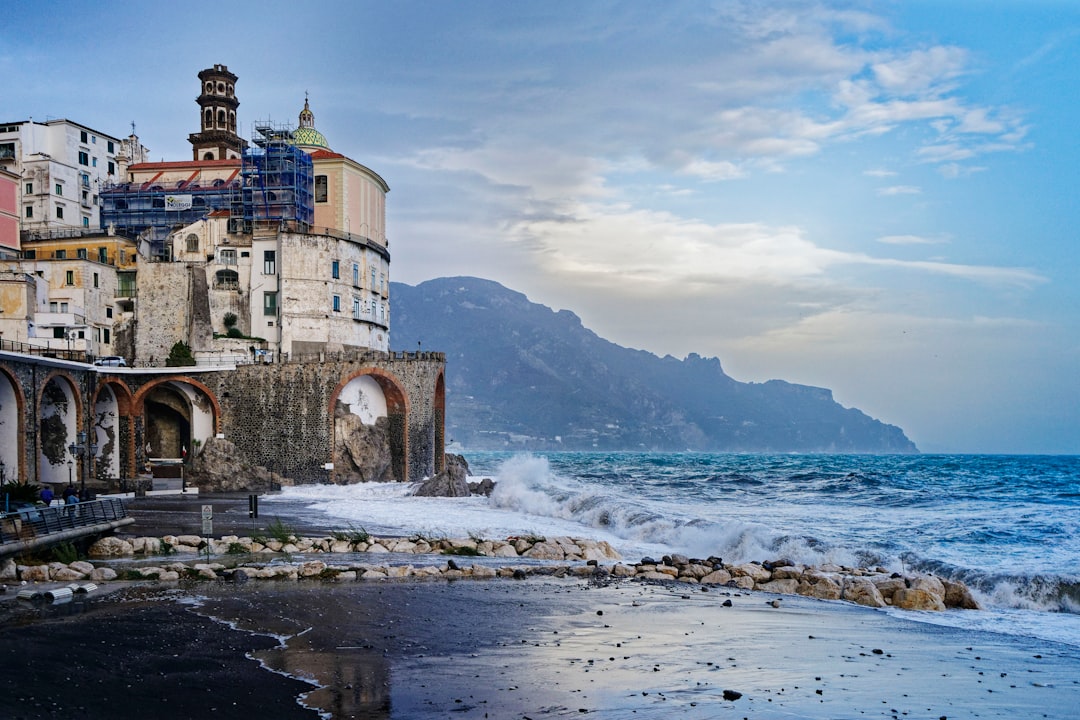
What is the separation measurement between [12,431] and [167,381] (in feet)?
44.7

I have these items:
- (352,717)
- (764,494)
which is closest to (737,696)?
(352,717)

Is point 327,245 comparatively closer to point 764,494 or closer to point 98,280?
point 98,280

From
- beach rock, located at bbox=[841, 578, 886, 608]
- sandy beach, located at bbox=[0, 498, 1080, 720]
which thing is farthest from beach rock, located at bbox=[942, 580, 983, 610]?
sandy beach, located at bbox=[0, 498, 1080, 720]

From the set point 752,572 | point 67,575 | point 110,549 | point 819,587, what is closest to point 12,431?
point 110,549

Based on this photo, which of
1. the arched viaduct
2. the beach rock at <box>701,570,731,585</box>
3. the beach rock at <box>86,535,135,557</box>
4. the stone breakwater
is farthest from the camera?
the arched viaduct

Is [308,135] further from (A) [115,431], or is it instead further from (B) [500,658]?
(B) [500,658]

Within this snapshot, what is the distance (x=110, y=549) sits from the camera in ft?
72.5

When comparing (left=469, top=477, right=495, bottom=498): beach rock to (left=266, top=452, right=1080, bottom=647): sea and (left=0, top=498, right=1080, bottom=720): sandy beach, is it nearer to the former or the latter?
(left=266, top=452, right=1080, bottom=647): sea

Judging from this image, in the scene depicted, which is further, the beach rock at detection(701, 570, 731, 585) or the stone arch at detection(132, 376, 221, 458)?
the stone arch at detection(132, 376, 221, 458)

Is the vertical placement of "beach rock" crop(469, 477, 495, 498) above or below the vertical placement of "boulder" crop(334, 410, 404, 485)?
below

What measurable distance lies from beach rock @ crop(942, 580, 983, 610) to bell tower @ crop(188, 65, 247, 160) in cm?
6444

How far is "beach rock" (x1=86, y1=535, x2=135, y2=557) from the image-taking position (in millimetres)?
21984

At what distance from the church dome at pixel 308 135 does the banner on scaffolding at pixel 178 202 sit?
837 cm

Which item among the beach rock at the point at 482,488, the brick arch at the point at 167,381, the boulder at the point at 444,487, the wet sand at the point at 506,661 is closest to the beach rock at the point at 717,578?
the wet sand at the point at 506,661
